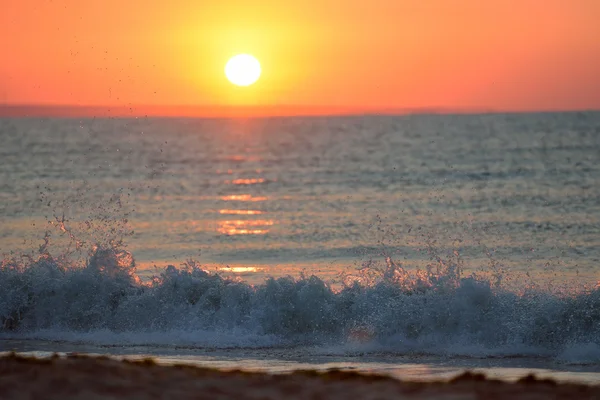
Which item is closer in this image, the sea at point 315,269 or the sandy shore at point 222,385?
the sandy shore at point 222,385

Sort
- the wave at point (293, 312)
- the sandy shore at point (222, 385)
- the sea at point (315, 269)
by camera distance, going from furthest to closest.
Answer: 1. the wave at point (293, 312)
2. the sea at point (315, 269)
3. the sandy shore at point (222, 385)

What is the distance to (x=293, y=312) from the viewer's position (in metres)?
14.1

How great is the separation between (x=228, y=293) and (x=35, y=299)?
10.6ft

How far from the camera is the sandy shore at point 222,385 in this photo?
23.7 ft

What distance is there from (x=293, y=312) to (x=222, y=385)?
6430 millimetres

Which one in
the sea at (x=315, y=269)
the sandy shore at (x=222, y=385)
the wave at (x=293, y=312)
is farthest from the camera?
the wave at (x=293, y=312)

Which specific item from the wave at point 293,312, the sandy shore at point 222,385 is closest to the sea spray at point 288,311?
the wave at point 293,312

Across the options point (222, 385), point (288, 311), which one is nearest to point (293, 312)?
point (288, 311)

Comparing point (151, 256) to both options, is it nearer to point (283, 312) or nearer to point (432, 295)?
point (283, 312)

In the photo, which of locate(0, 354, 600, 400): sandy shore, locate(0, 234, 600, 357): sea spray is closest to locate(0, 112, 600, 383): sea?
locate(0, 234, 600, 357): sea spray

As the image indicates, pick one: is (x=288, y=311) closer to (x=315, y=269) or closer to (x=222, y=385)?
(x=315, y=269)

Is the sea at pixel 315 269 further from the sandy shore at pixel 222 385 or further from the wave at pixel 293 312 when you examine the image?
the sandy shore at pixel 222 385

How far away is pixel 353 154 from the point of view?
60281 millimetres

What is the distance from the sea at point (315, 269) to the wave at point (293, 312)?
0.03 meters
